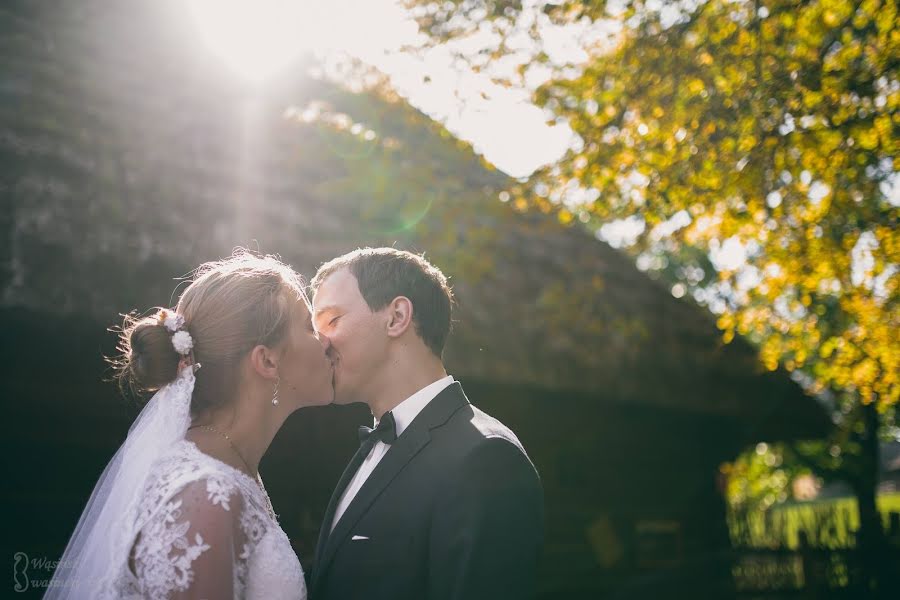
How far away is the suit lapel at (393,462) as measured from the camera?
2.50 meters

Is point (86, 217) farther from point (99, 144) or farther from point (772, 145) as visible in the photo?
point (772, 145)

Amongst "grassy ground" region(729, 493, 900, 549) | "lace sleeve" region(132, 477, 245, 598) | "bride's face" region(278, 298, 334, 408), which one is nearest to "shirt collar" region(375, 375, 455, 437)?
"bride's face" region(278, 298, 334, 408)

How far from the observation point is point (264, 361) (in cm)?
275

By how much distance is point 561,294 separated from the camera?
642 cm

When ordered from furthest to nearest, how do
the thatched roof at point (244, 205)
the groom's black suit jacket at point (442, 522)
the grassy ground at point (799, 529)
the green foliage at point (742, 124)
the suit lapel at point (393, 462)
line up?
the grassy ground at point (799, 529)
the thatched roof at point (244, 205)
the green foliage at point (742, 124)
the suit lapel at point (393, 462)
the groom's black suit jacket at point (442, 522)

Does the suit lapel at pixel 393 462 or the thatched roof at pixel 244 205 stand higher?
the thatched roof at pixel 244 205

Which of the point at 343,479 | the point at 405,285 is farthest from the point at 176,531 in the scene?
the point at 405,285

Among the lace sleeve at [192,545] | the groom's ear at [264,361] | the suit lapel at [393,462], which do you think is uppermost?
the groom's ear at [264,361]

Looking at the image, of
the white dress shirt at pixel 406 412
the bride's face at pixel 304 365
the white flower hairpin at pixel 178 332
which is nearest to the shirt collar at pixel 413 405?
the white dress shirt at pixel 406 412

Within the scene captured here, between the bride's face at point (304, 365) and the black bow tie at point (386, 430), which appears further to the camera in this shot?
the bride's face at point (304, 365)

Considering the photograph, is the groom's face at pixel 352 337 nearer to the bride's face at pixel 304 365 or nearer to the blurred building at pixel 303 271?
the bride's face at pixel 304 365

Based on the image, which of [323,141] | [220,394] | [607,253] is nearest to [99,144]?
[323,141]

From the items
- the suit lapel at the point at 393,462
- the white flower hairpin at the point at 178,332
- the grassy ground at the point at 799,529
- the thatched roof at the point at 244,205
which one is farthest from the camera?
the grassy ground at the point at 799,529

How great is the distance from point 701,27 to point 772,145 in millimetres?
871
